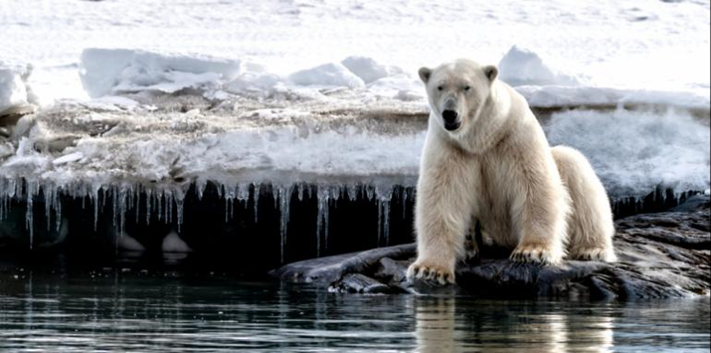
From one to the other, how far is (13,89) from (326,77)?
4119 mm

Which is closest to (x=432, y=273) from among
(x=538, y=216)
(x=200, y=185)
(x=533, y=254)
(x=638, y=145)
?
(x=533, y=254)

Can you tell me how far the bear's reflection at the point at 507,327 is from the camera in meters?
6.32

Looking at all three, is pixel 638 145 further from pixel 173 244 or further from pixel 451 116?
pixel 451 116

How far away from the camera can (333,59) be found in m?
21.8

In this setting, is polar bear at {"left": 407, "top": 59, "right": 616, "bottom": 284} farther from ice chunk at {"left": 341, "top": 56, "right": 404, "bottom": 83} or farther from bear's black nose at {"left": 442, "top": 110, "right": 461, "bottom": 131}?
ice chunk at {"left": 341, "top": 56, "right": 404, "bottom": 83}

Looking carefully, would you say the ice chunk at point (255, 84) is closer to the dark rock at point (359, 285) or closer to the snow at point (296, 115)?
the snow at point (296, 115)

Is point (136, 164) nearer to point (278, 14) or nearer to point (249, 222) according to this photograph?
point (249, 222)

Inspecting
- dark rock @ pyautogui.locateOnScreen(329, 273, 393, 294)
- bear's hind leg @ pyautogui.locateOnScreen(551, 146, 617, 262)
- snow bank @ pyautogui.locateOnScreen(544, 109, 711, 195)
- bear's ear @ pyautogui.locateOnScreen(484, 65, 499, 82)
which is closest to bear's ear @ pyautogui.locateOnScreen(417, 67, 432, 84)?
bear's ear @ pyautogui.locateOnScreen(484, 65, 499, 82)

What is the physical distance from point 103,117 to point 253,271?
10.1ft

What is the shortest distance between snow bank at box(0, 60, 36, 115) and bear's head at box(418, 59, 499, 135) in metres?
6.37

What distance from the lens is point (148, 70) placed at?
17.0 metres

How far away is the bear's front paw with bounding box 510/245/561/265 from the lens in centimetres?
941

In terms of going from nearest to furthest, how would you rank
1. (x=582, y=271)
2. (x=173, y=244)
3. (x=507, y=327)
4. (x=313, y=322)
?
(x=507, y=327) → (x=313, y=322) → (x=582, y=271) → (x=173, y=244)

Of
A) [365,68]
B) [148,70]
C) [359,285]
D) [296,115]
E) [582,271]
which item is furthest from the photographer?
[365,68]
